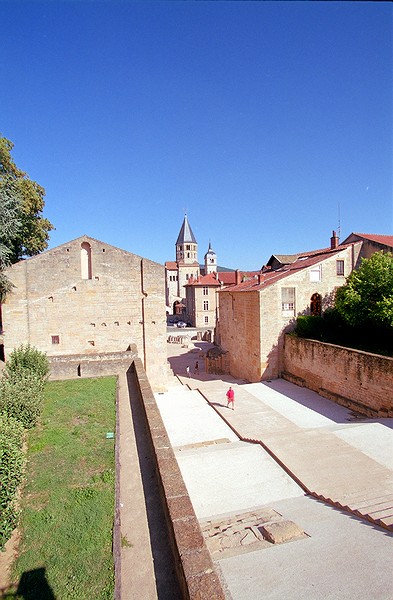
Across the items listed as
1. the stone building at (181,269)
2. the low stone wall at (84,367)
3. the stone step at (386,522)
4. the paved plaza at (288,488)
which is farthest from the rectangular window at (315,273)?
the stone building at (181,269)

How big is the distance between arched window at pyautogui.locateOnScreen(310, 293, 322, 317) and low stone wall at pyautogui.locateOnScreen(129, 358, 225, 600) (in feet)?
53.9

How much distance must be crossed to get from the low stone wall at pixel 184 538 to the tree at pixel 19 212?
14.7m

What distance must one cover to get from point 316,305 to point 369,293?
4.68 m

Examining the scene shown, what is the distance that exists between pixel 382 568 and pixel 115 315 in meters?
16.6

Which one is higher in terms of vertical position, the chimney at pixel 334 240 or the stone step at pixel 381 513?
the chimney at pixel 334 240

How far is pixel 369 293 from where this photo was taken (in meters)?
17.4

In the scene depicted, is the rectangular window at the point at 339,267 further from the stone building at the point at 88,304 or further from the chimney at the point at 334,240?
the stone building at the point at 88,304

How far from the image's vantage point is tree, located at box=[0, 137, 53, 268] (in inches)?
675

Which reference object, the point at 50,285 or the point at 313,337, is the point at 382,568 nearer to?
the point at 313,337

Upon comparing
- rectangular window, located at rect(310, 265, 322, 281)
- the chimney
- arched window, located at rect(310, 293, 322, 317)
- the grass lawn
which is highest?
the chimney

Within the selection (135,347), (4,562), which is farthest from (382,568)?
(135,347)

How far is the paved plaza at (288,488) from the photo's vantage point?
15.9ft

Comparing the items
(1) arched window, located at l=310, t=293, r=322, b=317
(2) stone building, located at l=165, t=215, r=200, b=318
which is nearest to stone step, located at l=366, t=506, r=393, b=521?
(1) arched window, located at l=310, t=293, r=322, b=317

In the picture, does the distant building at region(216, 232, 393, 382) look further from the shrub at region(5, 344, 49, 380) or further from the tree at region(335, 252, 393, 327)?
the shrub at region(5, 344, 49, 380)
